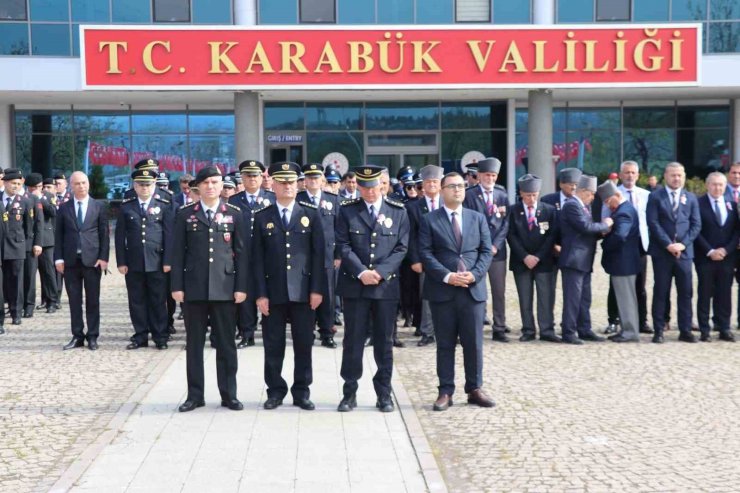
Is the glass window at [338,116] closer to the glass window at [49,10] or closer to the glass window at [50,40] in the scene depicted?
the glass window at [50,40]

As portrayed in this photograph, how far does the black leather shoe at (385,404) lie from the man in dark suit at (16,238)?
7605 millimetres

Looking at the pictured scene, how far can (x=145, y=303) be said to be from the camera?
448 inches

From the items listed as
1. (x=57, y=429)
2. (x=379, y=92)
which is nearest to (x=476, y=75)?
(x=379, y=92)

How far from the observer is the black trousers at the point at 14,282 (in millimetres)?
13547

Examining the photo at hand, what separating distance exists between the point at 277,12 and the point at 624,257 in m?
17.9

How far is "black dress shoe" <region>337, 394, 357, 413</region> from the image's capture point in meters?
7.90

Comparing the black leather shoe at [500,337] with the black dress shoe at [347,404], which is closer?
the black dress shoe at [347,404]

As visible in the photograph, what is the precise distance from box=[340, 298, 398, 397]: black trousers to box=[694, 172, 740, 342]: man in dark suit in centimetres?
535

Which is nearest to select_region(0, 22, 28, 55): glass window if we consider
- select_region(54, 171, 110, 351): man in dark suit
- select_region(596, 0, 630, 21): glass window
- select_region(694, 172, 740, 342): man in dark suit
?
select_region(596, 0, 630, 21): glass window

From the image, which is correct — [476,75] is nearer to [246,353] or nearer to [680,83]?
[680,83]

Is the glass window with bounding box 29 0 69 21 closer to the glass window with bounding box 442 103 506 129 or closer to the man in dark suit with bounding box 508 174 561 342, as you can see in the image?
the glass window with bounding box 442 103 506 129

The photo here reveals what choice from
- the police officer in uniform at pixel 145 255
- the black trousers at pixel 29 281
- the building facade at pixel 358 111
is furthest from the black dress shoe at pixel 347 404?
the building facade at pixel 358 111

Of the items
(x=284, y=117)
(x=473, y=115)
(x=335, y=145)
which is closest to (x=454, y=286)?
(x=335, y=145)

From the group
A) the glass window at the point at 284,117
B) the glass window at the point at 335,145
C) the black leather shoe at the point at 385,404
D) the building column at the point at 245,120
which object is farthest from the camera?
the glass window at the point at 335,145
